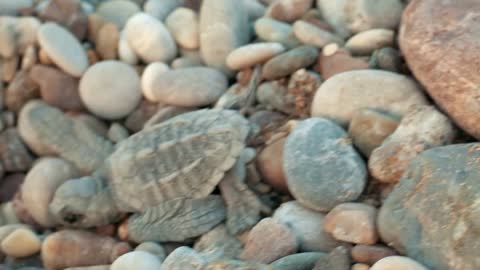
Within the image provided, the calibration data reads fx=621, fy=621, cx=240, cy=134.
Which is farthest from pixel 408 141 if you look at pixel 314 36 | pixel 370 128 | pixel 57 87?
pixel 57 87

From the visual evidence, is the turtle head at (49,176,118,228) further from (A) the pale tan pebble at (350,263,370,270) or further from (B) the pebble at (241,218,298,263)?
(A) the pale tan pebble at (350,263,370,270)

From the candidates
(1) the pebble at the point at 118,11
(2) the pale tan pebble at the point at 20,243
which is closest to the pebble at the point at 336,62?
(1) the pebble at the point at 118,11

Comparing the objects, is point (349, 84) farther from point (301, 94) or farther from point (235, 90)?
point (235, 90)

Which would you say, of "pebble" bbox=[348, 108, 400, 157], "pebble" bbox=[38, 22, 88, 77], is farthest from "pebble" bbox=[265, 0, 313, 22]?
"pebble" bbox=[38, 22, 88, 77]

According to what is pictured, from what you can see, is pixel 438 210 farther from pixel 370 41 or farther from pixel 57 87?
pixel 57 87

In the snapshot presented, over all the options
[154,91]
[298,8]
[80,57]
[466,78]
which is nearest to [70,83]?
[80,57]

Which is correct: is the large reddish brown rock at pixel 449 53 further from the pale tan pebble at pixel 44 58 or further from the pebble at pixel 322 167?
the pale tan pebble at pixel 44 58
